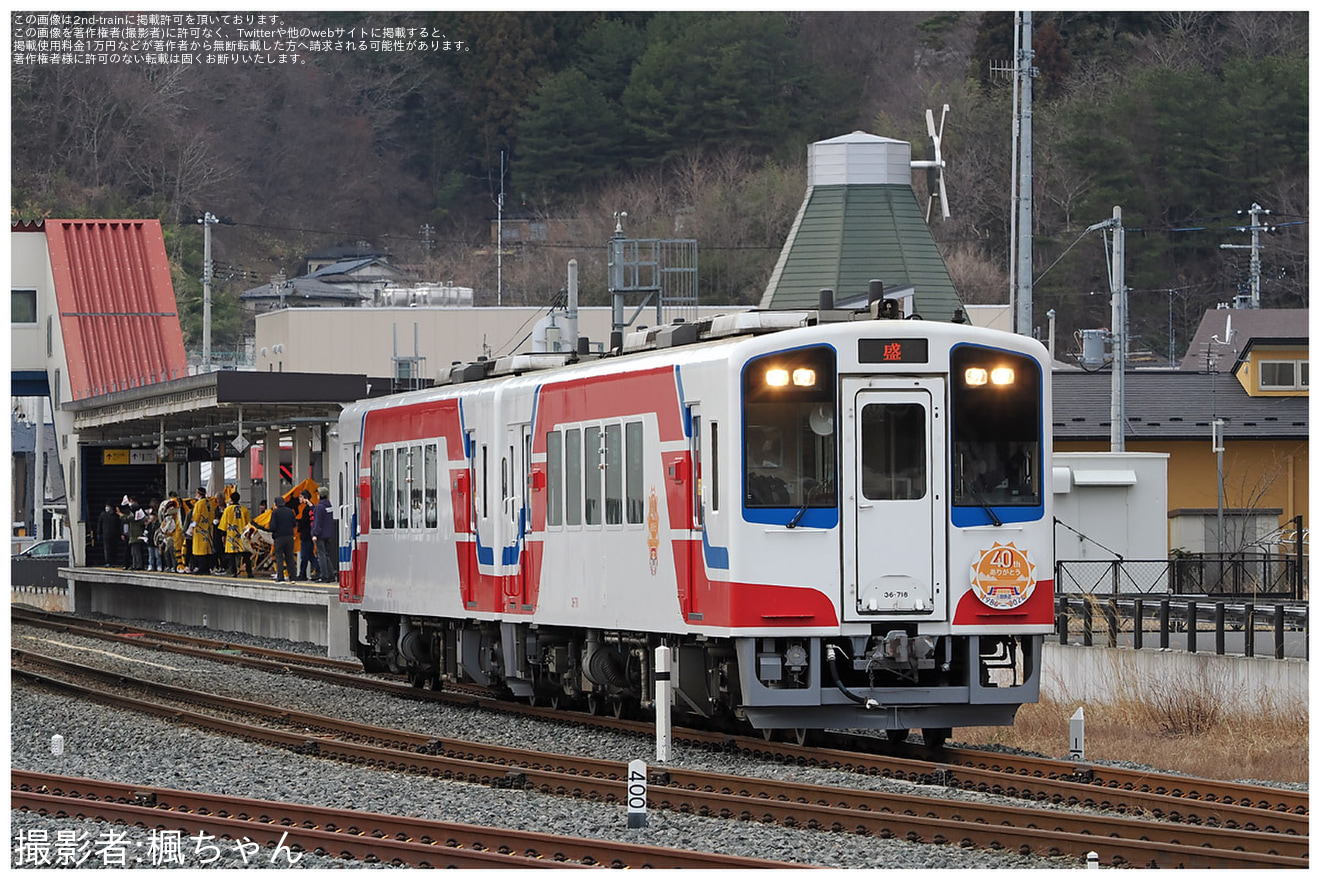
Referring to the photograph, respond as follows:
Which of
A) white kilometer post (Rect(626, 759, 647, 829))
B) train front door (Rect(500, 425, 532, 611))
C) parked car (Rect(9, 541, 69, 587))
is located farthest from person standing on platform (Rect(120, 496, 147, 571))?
white kilometer post (Rect(626, 759, 647, 829))

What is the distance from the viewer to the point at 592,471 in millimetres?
17234

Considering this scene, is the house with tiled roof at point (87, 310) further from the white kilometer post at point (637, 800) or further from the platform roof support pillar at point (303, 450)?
the white kilometer post at point (637, 800)

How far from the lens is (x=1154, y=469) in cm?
2983

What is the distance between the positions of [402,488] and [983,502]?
8.63 metres

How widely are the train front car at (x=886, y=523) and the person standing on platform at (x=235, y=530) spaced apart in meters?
19.9

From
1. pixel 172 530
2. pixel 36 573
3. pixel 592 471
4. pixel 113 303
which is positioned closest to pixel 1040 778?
pixel 592 471

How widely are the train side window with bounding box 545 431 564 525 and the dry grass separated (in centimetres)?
364

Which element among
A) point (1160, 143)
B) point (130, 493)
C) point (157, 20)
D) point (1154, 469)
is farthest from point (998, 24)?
point (1154, 469)

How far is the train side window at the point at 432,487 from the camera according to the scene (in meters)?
21.1

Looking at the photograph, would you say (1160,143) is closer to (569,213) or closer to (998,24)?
(998,24)

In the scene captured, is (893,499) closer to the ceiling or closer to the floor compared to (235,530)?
closer to the ceiling

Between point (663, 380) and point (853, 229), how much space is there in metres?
34.6

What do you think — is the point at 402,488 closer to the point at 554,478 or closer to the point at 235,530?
the point at 554,478

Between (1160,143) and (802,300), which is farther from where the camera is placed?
(1160,143)
